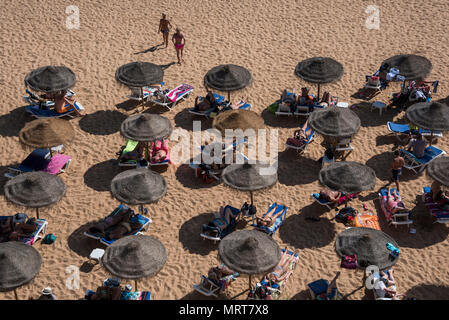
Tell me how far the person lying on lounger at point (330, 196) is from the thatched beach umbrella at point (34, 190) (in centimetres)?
784

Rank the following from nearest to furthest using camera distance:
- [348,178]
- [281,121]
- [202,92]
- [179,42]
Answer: [348,178]
[281,121]
[202,92]
[179,42]

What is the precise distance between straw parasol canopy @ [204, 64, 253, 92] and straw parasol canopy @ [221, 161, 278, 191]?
17.0 ft

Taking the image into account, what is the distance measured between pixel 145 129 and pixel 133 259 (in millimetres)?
5965

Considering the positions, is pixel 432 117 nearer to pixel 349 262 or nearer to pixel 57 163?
pixel 349 262

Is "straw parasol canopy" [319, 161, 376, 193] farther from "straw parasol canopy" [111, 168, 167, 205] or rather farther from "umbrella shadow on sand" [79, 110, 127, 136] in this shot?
"umbrella shadow on sand" [79, 110, 127, 136]

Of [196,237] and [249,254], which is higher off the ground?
[249,254]

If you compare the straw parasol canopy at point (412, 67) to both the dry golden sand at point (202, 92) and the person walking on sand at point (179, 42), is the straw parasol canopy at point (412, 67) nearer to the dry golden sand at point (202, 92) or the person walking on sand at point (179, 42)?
the dry golden sand at point (202, 92)

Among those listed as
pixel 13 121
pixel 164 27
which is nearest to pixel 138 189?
pixel 13 121

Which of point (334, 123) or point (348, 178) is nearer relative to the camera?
point (348, 178)

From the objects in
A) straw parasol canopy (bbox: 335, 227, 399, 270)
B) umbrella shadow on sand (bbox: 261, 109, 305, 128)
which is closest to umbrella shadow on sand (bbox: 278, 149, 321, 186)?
umbrella shadow on sand (bbox: 261, 109, 305, 128)

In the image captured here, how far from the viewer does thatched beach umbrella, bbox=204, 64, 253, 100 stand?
23.2m

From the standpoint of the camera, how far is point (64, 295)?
17.1 meters

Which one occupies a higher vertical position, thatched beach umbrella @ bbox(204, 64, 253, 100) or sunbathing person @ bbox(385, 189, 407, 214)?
thatched beach umbrella @ bbox(204, 64, 253, 100)

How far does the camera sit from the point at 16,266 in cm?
1570
